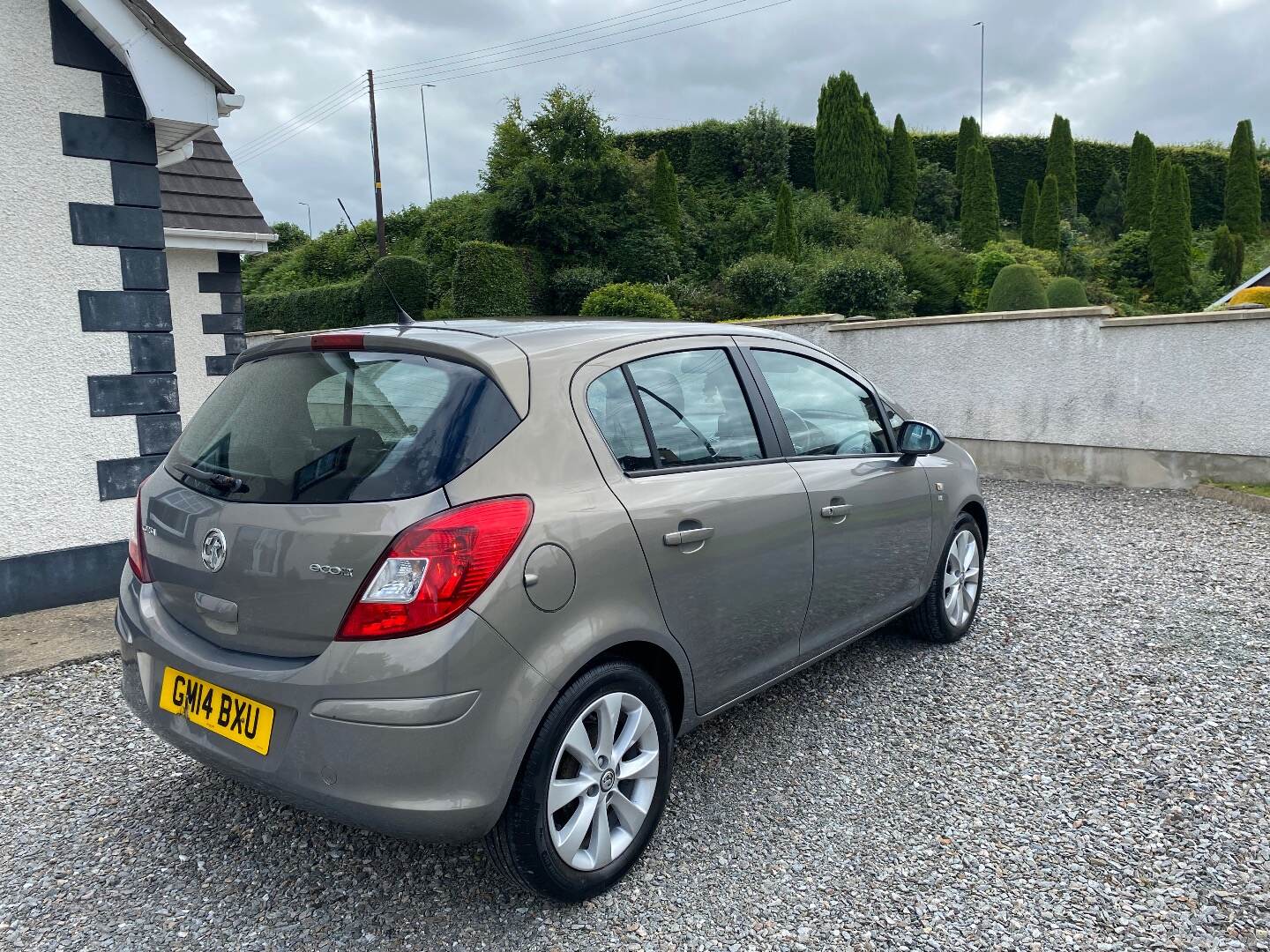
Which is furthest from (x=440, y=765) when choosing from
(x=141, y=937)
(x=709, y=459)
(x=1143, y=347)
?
(x=1143, y=347)

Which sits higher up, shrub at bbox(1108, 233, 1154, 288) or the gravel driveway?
shrub at bbox(1108, 233, 1154, 288)

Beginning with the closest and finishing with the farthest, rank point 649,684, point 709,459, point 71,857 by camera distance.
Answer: point 649,684
point 71,857
point 709,459

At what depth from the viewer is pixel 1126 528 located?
7.01 meters

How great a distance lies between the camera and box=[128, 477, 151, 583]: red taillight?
263 centimetres

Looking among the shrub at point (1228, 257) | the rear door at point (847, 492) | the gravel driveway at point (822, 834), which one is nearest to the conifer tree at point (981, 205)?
the shrub at point (1228, 257)

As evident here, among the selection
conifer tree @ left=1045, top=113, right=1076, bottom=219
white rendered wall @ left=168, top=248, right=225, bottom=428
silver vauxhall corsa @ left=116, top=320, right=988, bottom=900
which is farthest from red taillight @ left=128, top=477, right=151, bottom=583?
conifer tree @ left=1045, top=113, right=1076, bottom=219

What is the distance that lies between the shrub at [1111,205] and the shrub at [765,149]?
11.3m

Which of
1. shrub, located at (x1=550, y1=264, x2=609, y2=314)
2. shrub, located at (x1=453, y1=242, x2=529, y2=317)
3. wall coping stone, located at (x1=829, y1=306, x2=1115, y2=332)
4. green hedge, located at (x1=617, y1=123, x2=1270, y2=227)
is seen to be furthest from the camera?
green hedge, located at (x1=617, y1=123, x2=1270, y2=227)

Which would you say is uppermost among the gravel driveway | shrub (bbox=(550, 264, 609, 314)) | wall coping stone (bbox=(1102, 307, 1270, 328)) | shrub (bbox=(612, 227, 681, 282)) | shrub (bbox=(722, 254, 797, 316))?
shrub (bbox=(612, 227, 681, 282))

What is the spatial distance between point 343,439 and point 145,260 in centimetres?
379

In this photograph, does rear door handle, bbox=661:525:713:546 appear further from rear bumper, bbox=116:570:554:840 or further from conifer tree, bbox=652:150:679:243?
conifer tree, bbox=652:150:679:243

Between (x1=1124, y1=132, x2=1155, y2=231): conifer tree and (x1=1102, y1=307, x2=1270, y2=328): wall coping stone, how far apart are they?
2339 cm

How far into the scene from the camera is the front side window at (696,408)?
2.76m

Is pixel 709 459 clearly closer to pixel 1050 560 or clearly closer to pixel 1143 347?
pixel 1050 560
